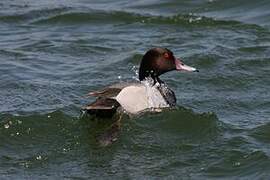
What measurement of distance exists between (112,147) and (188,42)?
462cm

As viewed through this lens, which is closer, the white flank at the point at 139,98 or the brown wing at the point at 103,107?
the brown wing at the point at 103,107

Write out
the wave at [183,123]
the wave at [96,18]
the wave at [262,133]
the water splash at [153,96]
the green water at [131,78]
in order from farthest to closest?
the wave at [96,18], the water splash at [153,96], the wave at [183,123], the wave at [262,133], the green water at [131,78]

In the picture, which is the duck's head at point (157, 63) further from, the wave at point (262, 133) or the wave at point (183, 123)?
the wave at point (262, 133)

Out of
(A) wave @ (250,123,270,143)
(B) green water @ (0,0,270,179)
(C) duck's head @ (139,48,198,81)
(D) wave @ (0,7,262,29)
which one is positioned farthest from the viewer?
(D) wave @ (0,7,262,29)

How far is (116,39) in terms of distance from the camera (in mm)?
14406

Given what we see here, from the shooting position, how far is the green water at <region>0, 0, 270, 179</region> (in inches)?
360

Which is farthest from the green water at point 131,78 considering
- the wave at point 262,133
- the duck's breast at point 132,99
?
the duck's breast at point 132,99

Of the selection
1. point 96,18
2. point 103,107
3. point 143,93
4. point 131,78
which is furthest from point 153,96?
point 96,18

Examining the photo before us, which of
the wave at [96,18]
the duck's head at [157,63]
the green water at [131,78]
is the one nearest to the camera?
the green water at [131,78]

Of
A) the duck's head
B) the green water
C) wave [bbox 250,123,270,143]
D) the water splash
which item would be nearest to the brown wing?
the green water

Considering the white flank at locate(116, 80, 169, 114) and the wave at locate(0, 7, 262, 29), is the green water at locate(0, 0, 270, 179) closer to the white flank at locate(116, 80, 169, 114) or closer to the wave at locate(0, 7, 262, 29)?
the wave at locate(0, 7, 262, 29)

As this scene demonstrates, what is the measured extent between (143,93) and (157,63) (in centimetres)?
57

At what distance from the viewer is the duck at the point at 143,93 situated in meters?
10.2

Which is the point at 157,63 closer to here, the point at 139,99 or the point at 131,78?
the point at 139,99
